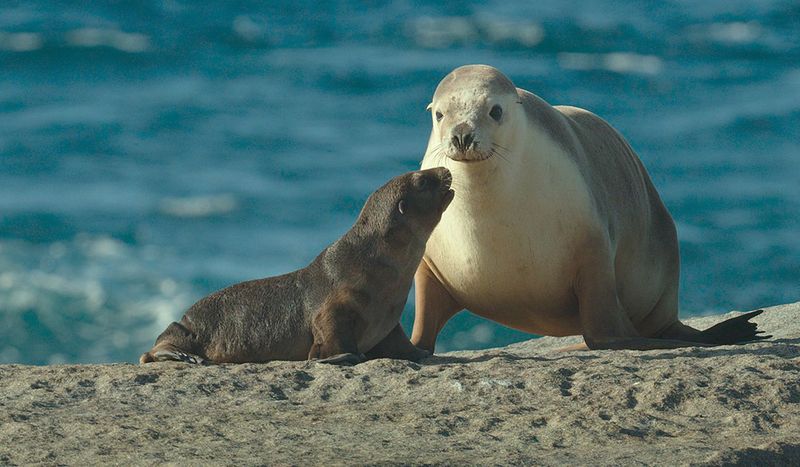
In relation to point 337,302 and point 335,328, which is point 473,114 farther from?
point 335,328

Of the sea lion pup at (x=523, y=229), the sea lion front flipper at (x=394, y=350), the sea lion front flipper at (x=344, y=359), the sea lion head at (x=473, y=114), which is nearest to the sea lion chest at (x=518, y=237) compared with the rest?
the sea lion pup at (x=523, y=229)

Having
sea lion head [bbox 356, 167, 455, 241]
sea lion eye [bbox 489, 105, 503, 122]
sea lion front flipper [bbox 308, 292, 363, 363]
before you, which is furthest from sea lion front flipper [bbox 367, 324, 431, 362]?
sea lion eye [bbox 489, 105, 503, 122]

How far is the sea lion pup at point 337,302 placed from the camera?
7926 millimetres

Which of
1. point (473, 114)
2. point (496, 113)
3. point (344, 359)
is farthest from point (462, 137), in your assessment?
point (344, 359)

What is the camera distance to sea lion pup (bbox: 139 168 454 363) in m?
7.93

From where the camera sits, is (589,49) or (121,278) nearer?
(121,278)

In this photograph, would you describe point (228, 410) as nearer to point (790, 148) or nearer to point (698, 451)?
point (698, 451)

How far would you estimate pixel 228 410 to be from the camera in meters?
6.63

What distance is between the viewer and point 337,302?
7.91 meters

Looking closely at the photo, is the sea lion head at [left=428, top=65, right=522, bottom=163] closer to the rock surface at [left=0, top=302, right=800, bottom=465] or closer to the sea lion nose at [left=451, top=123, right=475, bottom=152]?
the sea lion nose at [left=451, top=123, right=475, bottom=152]

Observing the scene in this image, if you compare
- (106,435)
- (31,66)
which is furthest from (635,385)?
(31,66)

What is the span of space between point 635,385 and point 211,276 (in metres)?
15.7

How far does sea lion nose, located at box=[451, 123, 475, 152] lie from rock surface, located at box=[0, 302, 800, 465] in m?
1.16

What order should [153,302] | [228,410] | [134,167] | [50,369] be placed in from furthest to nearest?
[134,167] < [153,302] < [50,369] < [228,410]
